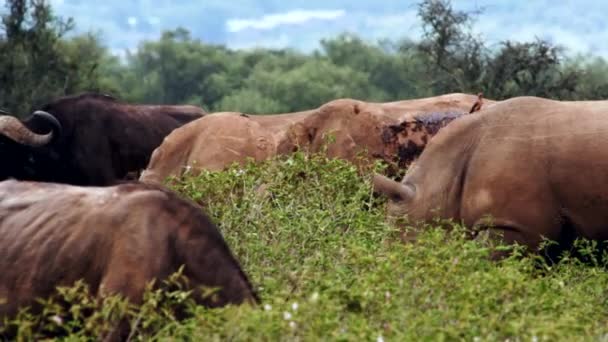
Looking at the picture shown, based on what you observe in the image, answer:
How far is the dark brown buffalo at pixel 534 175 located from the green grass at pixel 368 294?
26.3 inches

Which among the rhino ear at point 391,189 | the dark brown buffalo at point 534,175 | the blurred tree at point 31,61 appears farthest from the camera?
the blurred tree at point 31,61

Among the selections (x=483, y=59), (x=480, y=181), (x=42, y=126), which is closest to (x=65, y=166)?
(x=42, y=126)

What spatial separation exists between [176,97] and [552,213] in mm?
72916

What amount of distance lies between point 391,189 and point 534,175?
1.19m

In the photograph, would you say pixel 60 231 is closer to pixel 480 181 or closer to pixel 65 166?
pixel 480 181

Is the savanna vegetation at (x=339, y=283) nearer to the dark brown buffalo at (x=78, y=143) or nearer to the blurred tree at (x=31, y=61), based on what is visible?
the dark brown buffalo at (x=78, y=143)

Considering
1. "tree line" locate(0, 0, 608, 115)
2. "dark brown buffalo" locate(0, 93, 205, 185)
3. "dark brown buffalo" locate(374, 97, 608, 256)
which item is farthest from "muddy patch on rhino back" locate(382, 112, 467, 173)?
"tree line" locate(0, 0, 608, 115)

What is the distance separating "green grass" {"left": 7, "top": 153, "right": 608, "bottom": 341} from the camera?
7.41 m

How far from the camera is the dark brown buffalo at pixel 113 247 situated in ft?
27.6

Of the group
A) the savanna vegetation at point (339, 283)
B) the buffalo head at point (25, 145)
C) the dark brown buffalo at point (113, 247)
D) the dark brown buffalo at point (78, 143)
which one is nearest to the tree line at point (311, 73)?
the dark brown buffalo at point (78, 143)

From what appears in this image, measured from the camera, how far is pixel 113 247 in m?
8.55

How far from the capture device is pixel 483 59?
3089 centimetres

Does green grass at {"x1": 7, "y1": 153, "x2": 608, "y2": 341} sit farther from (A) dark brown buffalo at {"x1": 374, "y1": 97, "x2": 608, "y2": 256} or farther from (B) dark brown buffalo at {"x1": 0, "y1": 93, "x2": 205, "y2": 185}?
(B) dark brown buffalo at {"x1": 0, "y1": 93, "x2": 205, "y2": 185}

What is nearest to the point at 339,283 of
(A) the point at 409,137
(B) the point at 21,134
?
(A) the point at 409,137
